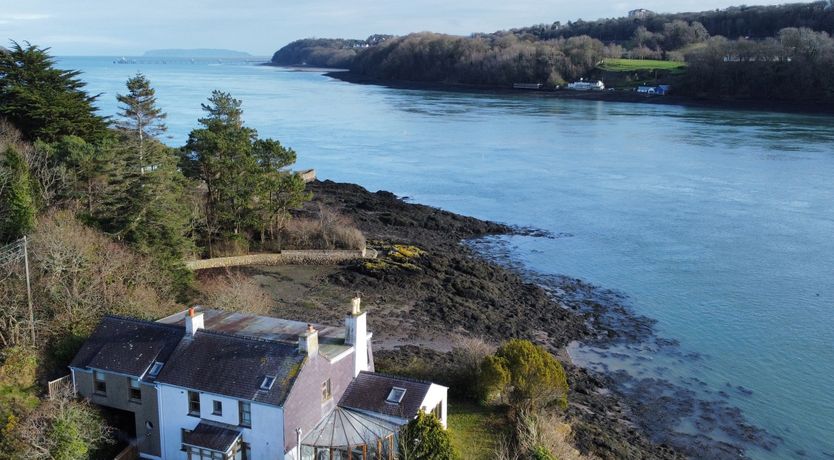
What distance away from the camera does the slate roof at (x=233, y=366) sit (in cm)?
1770

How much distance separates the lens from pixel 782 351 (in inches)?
1177

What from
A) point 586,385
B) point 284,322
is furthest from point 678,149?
point 284,322

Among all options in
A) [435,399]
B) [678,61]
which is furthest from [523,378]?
[678,61]

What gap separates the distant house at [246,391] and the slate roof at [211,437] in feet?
0.08

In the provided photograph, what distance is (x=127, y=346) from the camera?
19.9 meters

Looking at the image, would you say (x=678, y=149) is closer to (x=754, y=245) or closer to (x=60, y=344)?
(x=754, y=245)

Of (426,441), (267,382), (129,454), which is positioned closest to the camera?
(426,441)

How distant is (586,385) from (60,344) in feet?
57.5

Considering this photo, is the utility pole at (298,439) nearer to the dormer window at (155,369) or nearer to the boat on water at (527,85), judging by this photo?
the dormer window at (155,369)

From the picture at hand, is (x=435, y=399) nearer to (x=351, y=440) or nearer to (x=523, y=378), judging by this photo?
(x=351, y=440)

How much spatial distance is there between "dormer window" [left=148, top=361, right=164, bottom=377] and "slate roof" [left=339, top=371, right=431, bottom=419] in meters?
4.80

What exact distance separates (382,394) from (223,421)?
13.3 feet

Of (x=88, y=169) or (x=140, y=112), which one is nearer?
(x=88, y=169)

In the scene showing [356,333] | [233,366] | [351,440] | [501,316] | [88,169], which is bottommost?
[501,316]
